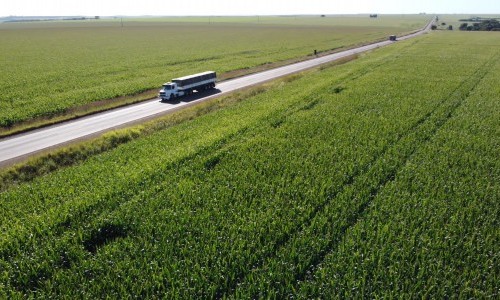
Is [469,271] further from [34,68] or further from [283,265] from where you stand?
[34,68]

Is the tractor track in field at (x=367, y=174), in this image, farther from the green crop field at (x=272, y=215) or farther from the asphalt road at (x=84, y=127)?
the asphalt road at (x=84, y=127)

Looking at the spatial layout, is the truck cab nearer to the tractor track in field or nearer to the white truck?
the white truck

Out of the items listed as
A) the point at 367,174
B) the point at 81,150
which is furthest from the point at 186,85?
the point at 367,174

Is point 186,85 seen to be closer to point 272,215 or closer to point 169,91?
point 169,91

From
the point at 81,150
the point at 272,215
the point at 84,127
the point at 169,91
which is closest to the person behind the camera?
the point at 272,215

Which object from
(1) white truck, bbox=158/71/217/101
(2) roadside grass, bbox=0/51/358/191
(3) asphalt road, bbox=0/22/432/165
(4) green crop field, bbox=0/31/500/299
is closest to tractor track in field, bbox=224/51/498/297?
(4) green crop field, bbox=0/31/500/299
